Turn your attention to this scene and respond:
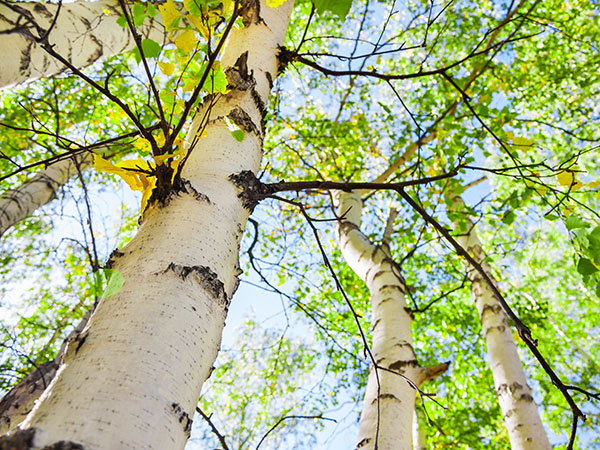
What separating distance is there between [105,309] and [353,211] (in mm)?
2919

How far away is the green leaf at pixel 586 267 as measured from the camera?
3.60 ft

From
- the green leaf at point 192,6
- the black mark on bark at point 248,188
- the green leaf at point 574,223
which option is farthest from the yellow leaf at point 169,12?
the green leaf at point 574,223

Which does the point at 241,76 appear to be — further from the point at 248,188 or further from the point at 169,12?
the point at 248,188

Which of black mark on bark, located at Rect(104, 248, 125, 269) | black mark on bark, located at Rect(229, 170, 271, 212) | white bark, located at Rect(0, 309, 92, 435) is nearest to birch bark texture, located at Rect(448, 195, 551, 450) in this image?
black mark on bark, located at Rect(229, 170, 271, 212)

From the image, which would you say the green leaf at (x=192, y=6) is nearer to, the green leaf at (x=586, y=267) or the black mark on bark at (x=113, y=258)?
the black mark on bark at (x=113, y=258)

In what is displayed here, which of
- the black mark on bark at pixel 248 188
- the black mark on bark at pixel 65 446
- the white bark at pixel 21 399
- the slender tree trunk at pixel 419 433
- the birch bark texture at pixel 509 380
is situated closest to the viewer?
the black mark on bark at pixel 65 446

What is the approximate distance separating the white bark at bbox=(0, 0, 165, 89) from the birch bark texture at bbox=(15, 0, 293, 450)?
1.07 metres

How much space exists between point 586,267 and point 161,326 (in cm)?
119

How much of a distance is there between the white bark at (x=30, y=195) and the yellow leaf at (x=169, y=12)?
2448mm

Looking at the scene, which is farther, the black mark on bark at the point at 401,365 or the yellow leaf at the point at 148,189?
the black mark on bark at the point at 401,365

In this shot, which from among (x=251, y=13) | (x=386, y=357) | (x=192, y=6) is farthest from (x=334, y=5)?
(x=386, y=357)

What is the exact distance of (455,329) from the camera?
5.36 m

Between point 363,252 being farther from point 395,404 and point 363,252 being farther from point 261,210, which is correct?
point 261,210

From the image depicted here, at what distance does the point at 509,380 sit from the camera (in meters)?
2.64
